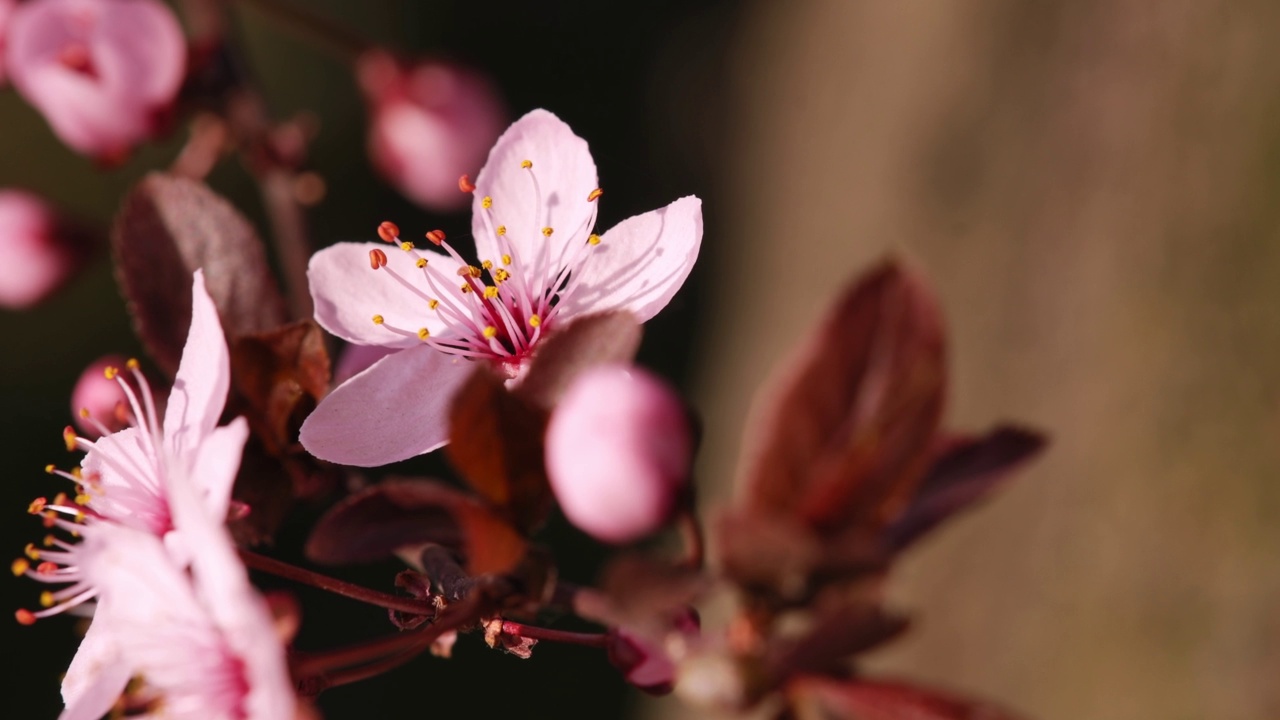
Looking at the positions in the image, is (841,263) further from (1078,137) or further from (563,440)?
(563,440)

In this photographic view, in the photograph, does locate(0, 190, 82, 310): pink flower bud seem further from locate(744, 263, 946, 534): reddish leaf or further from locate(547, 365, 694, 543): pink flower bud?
locate(744, 263, 946, 534): reddish leaf

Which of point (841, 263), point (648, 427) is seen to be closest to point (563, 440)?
point (648, 427)

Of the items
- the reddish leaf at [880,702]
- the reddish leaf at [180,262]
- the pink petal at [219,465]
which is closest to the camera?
the reddish leaf at [880,702]

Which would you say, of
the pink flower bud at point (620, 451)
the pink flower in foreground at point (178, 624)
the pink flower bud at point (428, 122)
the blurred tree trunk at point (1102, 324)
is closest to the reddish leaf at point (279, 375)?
the pink flower in foreground at point (178, 624)

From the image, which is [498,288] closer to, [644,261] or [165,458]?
[644,261]

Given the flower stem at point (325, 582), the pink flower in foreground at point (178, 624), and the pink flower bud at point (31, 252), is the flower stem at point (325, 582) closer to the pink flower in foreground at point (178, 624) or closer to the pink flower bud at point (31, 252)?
the pink flower in foreground at point (178, 624)

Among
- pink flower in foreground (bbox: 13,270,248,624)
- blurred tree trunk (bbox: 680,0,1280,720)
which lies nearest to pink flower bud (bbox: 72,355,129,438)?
pink flower in foreground (bbox: 13,270,248,624)
